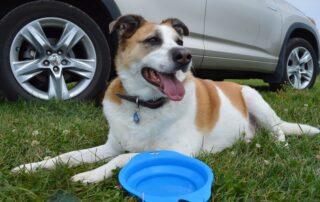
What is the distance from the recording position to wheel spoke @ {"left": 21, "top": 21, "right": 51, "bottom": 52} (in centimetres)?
467

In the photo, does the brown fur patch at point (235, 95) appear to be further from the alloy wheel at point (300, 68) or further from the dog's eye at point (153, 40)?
the alloy wheel at point (300, 68)

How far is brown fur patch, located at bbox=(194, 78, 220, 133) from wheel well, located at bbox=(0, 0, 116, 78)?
1.68 m

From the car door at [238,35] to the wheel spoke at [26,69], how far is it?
2091 millimetres

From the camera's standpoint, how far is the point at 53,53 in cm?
481

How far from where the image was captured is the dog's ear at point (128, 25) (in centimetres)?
364

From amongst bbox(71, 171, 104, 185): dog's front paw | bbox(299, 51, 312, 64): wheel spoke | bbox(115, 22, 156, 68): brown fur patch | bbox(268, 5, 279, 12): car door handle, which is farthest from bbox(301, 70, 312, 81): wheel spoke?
bbox(71, 171, 104, 185): dog's front paw

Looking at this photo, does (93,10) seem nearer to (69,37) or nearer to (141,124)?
(69,37)

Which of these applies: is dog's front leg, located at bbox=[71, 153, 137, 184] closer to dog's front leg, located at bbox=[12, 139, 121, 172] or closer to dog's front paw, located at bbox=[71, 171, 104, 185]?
dog's front paw, located at bbox=[71, 171, 104, 185]

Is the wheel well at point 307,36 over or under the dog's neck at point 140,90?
under

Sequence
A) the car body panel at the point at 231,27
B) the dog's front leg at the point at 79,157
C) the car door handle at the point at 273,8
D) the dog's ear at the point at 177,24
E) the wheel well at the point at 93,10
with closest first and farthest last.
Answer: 1. the dog's front leg at the point at 79,157
2. the dog's ear at the point at 177,24
3. the wheel well at the point at 93,10
4. the car body panel at the point at 231,27
5. the car door handle at the point at 273,8

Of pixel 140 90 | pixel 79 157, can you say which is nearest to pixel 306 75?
pixel 140 90

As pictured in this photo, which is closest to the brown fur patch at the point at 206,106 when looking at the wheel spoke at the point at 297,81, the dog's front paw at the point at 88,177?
the dog's front paw at the point at 88,177

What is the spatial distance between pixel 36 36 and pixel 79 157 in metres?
1.89

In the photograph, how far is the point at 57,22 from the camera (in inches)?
190
